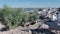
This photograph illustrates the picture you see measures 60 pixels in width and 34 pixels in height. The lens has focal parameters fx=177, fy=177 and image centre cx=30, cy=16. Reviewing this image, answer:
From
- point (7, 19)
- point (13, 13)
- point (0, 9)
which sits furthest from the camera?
point (0, 9)

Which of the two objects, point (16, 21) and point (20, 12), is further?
point (20, 12)

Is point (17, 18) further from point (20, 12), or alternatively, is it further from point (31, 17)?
point (31, 17)

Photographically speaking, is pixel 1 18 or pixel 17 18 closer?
pixel 17 18

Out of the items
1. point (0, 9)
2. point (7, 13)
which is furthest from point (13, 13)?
point (0, 9)

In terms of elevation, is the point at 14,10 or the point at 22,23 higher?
the point at 14,10

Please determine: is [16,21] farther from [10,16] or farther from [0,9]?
[0,9]

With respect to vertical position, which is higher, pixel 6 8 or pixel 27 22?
pixel 6 8

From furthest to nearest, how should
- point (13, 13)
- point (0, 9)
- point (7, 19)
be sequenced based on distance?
point (0, 9), point (13, 13), point (7, 19)

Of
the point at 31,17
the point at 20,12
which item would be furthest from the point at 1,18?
the point at 31,17
